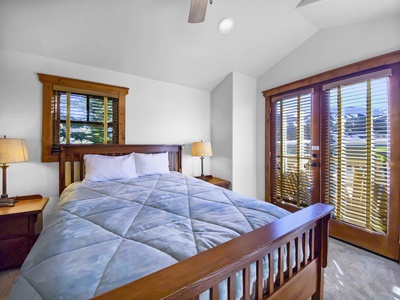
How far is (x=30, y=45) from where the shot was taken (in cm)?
221

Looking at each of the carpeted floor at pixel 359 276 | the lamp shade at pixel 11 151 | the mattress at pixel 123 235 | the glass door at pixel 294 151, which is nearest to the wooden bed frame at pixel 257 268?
the mattress at pixel 123 235

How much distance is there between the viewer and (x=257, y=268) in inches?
34.9

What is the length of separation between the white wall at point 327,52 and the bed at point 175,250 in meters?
2.01

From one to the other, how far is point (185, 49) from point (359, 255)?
331 centimetres

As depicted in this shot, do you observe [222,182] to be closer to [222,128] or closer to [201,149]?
[201,149]

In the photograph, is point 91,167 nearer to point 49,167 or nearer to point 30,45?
point 49,167

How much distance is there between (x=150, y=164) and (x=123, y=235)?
182 centimetres

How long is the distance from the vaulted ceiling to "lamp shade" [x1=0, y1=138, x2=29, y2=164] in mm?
1151

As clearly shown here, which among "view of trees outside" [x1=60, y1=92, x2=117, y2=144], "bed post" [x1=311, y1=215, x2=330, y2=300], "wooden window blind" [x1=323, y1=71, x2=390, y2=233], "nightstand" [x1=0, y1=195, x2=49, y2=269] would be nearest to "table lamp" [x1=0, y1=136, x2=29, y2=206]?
"nightstand" [x1=0, y1=195, x2=49, y2=269]

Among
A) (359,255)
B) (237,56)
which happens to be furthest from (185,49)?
(359,255)

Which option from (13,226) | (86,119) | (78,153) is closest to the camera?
(13,226)

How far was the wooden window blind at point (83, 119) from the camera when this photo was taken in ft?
8.09

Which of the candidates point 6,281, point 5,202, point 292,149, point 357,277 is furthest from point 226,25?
point 6,281

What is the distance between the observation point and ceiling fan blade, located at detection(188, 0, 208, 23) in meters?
1.68
